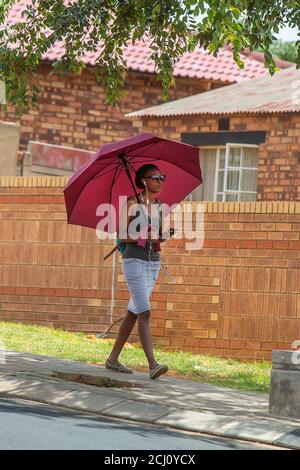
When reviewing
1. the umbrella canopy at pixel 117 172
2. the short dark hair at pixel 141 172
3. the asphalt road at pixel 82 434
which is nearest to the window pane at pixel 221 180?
the umbrella canopy at pixel 117 172

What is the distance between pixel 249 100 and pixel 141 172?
11.9m

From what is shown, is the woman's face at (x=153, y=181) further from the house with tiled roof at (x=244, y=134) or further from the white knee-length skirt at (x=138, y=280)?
the house with tiled roof at (x=244, y=134)

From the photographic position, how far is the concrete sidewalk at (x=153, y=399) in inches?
342

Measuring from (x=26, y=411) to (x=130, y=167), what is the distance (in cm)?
344

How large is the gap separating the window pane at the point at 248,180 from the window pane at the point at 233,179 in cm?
17

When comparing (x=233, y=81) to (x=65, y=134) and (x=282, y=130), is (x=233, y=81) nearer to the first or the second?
(x=65, y=134)

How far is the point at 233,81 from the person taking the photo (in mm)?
28297

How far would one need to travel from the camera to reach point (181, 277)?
14797 millimetres

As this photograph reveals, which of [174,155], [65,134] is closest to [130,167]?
[174,155]

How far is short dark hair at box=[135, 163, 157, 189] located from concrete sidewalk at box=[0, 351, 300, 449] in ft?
5.93

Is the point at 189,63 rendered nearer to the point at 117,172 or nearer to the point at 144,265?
the point at 117,172

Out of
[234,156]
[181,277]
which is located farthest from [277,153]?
[181,277]

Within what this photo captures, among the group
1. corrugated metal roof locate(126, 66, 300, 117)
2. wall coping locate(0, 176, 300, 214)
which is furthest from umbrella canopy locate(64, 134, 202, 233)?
corrugated metal roof locate(126, 66, 300, 117)
